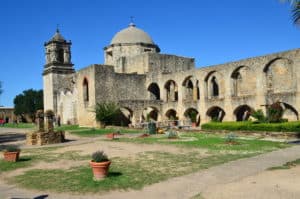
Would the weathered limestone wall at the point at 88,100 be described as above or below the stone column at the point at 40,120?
above

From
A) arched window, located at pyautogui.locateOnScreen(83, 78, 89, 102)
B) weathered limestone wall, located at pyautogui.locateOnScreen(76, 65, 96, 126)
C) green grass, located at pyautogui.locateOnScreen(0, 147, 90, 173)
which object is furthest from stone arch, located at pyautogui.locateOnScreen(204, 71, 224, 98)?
green grass, located at pyautogui.locateOnScreen(0, 147, 90, 173)

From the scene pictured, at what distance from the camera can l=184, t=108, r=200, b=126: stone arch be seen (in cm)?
3142

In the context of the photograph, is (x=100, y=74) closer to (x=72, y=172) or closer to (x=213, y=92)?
(x=213, y=92)

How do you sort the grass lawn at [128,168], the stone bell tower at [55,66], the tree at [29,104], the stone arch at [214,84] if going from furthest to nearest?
1. the tree at [29,104]
2. the stone bell tower at [55,66]
3. the stone arch at [214,84]
4. the grass lawn at [128,168]

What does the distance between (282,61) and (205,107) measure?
7269mm

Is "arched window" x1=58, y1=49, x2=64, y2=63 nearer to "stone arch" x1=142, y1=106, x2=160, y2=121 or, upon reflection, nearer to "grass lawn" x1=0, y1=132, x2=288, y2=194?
"stone arch" x1=142, y1=106, x2=160, y2=121

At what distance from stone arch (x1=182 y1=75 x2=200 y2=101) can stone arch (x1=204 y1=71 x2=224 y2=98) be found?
1.16 metres

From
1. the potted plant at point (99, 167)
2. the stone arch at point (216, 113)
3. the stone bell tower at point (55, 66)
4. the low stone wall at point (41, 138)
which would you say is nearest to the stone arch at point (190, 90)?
the stone arch at point (216, 113)

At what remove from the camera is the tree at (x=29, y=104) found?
65750 millimetres

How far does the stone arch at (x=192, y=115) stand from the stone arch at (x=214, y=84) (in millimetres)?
1903

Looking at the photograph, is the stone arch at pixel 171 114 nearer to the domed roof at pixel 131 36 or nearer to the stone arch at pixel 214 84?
the stone arch at pixel 214 84

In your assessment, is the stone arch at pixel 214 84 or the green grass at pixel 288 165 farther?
the stone arch at pixel 214 84

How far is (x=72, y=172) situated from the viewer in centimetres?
996

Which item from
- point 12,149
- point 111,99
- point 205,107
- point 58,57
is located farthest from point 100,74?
point 12,149
